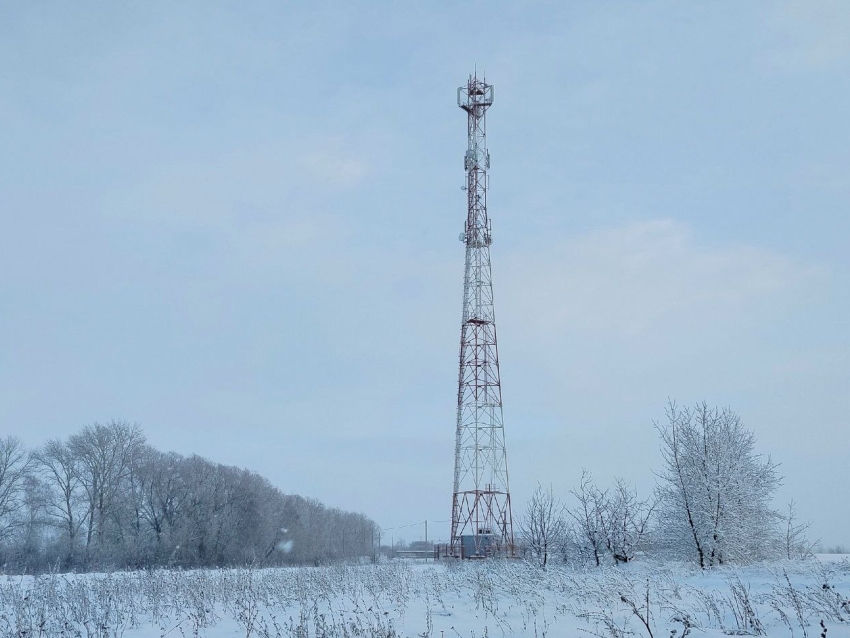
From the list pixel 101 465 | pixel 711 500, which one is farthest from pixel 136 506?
pixel 711 500

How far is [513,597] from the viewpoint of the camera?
1592 centimetres

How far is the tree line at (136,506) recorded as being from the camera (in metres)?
55.2

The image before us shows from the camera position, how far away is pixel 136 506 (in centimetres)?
5781

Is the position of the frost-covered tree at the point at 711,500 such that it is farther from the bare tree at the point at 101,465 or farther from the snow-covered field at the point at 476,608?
the bare tree at the point at 101,465

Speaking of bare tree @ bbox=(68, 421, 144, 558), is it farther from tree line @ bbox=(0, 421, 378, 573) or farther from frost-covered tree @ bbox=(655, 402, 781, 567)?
frost-covered tree @ bbox=(655, 402, 781, 567)

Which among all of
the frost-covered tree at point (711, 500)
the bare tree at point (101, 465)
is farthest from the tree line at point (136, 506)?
the frost-covered tree at point (711, 500)

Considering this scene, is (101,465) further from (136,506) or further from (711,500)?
(711,500)

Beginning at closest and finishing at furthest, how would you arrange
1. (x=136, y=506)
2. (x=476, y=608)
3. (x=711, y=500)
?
(x=476, y=608) < (x=711, y=500) < (x=136, y=506)

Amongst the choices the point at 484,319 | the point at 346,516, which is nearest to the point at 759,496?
the point at 484,319

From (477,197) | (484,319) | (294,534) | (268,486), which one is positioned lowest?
(294,534)

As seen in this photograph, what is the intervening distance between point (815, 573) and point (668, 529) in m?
14.1

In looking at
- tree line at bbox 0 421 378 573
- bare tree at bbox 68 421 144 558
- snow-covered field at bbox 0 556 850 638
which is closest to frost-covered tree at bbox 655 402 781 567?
snow-covered field at bbox 0 556 850 638

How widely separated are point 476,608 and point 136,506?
166 ft

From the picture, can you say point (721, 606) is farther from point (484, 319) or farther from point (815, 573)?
point (484, 319)
